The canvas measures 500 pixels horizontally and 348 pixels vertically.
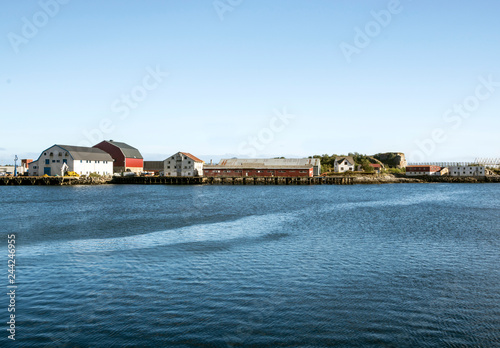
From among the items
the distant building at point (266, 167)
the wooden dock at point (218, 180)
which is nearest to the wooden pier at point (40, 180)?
the wooden dock at point (218, 180)

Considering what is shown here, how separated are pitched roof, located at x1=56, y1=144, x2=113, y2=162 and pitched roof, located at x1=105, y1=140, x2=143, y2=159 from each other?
14.2ft

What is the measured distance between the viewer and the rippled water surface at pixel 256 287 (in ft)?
34.3

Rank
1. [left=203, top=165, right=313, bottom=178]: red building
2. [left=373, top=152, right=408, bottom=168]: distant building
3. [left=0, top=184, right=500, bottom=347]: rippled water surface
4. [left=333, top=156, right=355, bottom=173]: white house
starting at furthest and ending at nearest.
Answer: [left=373, top=152, right=408, bottom=168]: distant building → [left=333, top=156, right=355, bottom=173]: white house → [left=203, top=165, right=313, bottom=178]: red building → [left=0, top=184, right=500, bottom=347]: rippled water surface

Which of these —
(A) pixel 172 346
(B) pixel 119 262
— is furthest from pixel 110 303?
(B) pixel 119 262

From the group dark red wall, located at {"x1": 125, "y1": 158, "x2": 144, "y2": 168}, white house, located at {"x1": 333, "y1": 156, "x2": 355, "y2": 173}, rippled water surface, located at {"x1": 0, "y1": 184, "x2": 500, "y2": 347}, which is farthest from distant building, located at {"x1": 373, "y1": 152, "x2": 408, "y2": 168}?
rippled water surface, located at {"x1": 0, "y1": 184, "x2": 500, "y2": 347}

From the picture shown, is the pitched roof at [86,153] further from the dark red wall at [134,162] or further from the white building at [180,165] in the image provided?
the white building at [180,165]

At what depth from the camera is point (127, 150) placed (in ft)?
365

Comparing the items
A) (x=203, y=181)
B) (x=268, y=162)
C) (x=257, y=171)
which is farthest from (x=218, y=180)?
(x=268, y=162)

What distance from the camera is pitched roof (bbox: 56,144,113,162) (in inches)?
3622

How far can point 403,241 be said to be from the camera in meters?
23.6

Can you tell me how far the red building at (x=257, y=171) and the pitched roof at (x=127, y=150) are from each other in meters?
23.0

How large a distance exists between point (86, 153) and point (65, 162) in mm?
6557

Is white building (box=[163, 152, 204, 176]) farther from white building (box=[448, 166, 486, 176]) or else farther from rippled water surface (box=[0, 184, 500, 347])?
white building (box=[448, 166, 486, 176])

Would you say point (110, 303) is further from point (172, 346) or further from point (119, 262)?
point (119, 262)
